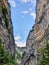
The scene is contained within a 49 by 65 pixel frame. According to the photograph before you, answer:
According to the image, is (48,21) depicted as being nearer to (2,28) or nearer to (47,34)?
(47,34)

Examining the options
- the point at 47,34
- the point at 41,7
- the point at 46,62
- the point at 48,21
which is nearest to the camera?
the point at 46,62

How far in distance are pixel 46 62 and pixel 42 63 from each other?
852mm

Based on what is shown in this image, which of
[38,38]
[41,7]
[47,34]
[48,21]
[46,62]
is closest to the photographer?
[46,62]

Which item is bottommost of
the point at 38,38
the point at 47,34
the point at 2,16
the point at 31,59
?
the point at 31,59

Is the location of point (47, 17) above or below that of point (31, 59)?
above

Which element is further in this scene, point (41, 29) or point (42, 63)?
point (41, 29)

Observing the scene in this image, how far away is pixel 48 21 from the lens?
49.8 meters

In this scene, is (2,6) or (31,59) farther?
(31,59)

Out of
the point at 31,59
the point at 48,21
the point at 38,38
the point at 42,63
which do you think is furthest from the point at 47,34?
the point at 31,59

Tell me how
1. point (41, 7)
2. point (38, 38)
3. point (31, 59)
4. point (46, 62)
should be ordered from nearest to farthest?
point (46, 62) < point (38, 38) < point (41, 7) < point (31, 59)

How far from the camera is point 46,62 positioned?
35.6 meters

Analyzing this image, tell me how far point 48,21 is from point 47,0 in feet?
23.4

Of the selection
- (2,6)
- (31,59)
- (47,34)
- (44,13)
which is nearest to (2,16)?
(2,6)

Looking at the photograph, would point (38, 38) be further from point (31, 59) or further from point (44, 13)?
point (31, 59)
